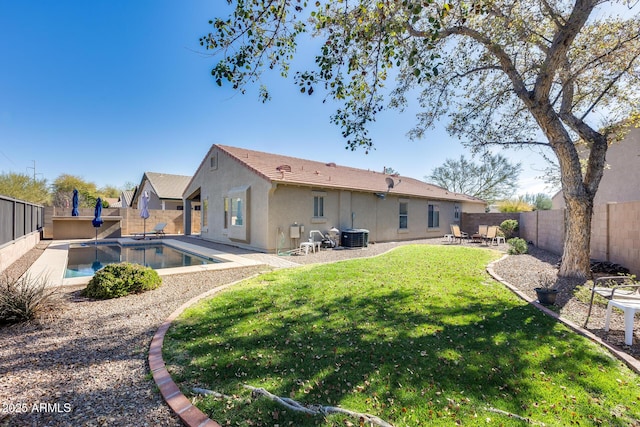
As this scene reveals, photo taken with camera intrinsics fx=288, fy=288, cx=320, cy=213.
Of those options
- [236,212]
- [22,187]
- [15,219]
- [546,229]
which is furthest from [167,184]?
[546,229]

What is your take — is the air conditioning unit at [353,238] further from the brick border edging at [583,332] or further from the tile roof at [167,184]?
the tile roof at [167,184]

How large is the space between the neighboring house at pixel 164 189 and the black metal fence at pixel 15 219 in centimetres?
1437

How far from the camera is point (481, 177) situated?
40.8m

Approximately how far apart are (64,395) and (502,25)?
10.5 meters

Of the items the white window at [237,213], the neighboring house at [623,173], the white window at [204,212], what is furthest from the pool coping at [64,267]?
the neighboring house at [623,173]

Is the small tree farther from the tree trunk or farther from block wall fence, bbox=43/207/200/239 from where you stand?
the tree trunk

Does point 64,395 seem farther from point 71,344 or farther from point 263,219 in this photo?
point 263,219

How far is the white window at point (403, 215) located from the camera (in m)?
20.4

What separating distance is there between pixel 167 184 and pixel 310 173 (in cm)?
2277

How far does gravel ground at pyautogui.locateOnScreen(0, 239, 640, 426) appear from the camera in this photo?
2.69 meters

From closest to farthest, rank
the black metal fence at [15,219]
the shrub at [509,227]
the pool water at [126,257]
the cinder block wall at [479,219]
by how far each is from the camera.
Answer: the black metal fence at [15,219] → the pool water at [126,257] → the shrub at [509,227] → the cinder block wall at [479,219]

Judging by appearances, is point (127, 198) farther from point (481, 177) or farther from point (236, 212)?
point (481, 177)

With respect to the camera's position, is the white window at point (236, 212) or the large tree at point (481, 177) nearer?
the white window at point (236, 212)

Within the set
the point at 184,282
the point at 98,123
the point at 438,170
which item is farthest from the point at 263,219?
the point at 438,170
